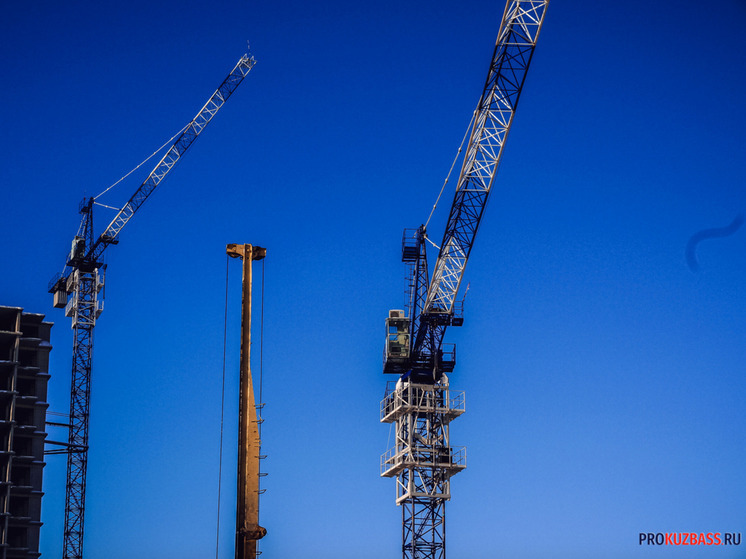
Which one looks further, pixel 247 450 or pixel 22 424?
pixel 22 424

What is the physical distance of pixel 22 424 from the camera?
144500 millimetres

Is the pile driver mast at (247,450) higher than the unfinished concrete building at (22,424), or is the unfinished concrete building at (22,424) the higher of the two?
the unfinished concrete building at (22,424)

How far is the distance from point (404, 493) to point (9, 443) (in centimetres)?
4321

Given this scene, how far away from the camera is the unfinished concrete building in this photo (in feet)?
447

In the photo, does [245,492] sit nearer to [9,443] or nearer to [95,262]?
[9,443]

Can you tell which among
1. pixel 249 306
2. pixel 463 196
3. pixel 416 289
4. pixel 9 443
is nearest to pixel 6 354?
pixel 9 443

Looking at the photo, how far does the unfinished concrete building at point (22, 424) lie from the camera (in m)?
136

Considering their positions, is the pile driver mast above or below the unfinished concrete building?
below

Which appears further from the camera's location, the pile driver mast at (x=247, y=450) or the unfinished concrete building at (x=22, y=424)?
Answer: the unfinished concrete building at (x=22, y=424)

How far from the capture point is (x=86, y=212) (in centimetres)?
17725

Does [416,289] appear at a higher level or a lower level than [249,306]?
higher

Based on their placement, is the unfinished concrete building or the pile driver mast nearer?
the pile driver mast

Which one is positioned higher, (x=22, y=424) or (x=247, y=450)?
(x=22, y=424)

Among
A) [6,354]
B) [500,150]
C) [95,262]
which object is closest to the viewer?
[500,150]
